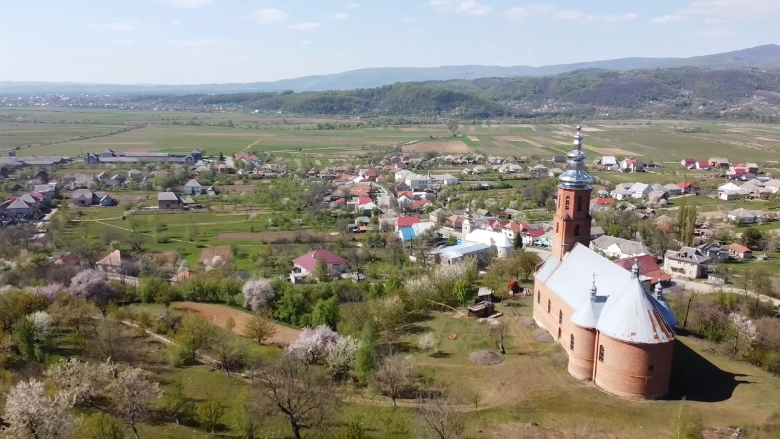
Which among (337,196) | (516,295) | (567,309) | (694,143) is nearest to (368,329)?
(567,309)

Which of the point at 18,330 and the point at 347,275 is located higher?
the point at 18,330

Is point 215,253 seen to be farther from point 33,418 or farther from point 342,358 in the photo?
point 33,418

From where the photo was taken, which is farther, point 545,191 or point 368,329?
point 545,191

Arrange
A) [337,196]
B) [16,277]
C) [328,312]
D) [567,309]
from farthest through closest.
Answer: [337,196]
[16,277]
[328,312]
[567,309]

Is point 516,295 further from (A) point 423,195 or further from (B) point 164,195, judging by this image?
(B) point 164,195

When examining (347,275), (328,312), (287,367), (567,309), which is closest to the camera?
(287,367)

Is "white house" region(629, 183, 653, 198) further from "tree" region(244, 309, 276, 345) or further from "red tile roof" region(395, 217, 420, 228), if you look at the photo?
"tree" region(244, 309, 276, 345)
